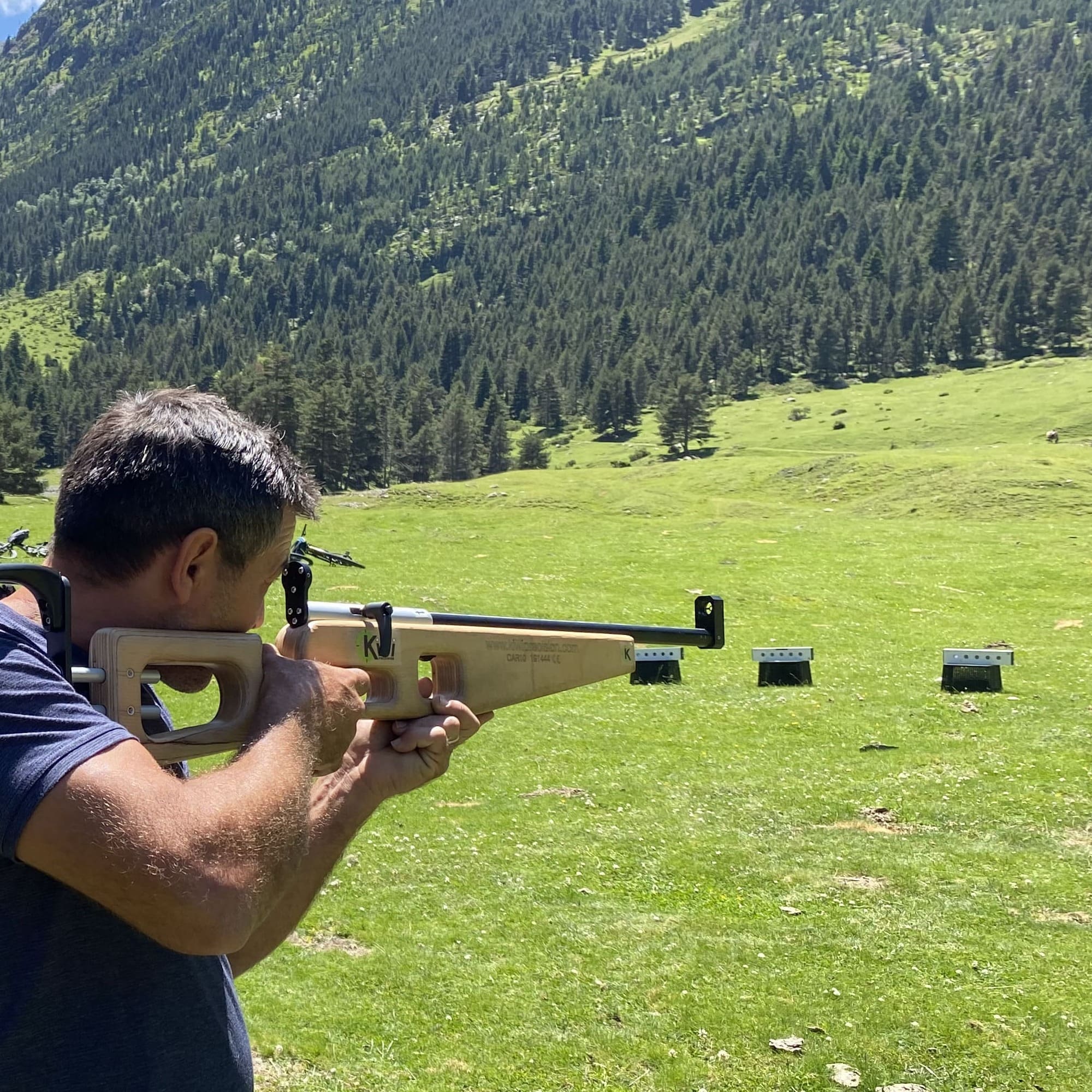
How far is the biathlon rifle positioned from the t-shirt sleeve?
0.10 meters

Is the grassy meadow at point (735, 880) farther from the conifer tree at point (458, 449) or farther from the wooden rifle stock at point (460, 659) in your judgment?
the conifer tree at point (458, 449)

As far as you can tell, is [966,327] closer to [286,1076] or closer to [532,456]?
[532,456]

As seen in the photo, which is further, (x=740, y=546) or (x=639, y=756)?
(x=740, y=546)

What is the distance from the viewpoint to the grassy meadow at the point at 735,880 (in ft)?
27.6

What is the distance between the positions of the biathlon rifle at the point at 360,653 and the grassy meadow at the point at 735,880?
4754 mm

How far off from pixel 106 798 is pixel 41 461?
163501mm

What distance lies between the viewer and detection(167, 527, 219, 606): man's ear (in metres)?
2.74

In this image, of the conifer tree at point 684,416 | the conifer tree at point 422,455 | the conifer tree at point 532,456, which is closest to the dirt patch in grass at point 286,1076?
the conifer tree at point 684,416

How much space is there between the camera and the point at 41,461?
150m

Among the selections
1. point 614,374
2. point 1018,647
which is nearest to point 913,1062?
point 1018,647

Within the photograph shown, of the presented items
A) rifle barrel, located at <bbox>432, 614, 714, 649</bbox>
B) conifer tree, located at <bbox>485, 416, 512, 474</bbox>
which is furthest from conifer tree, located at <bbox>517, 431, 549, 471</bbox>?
rifle barrel, located at <bbox>432, 614, 714, 649</bbox>

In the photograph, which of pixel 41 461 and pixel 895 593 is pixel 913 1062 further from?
pixel 41 461

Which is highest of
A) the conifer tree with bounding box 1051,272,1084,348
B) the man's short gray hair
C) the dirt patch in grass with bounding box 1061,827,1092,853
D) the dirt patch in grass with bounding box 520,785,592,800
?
the conifer tree with bounding box 1051,272,1084,348

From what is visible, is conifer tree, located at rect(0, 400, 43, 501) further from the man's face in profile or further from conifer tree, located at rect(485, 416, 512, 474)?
the man's face in profile
